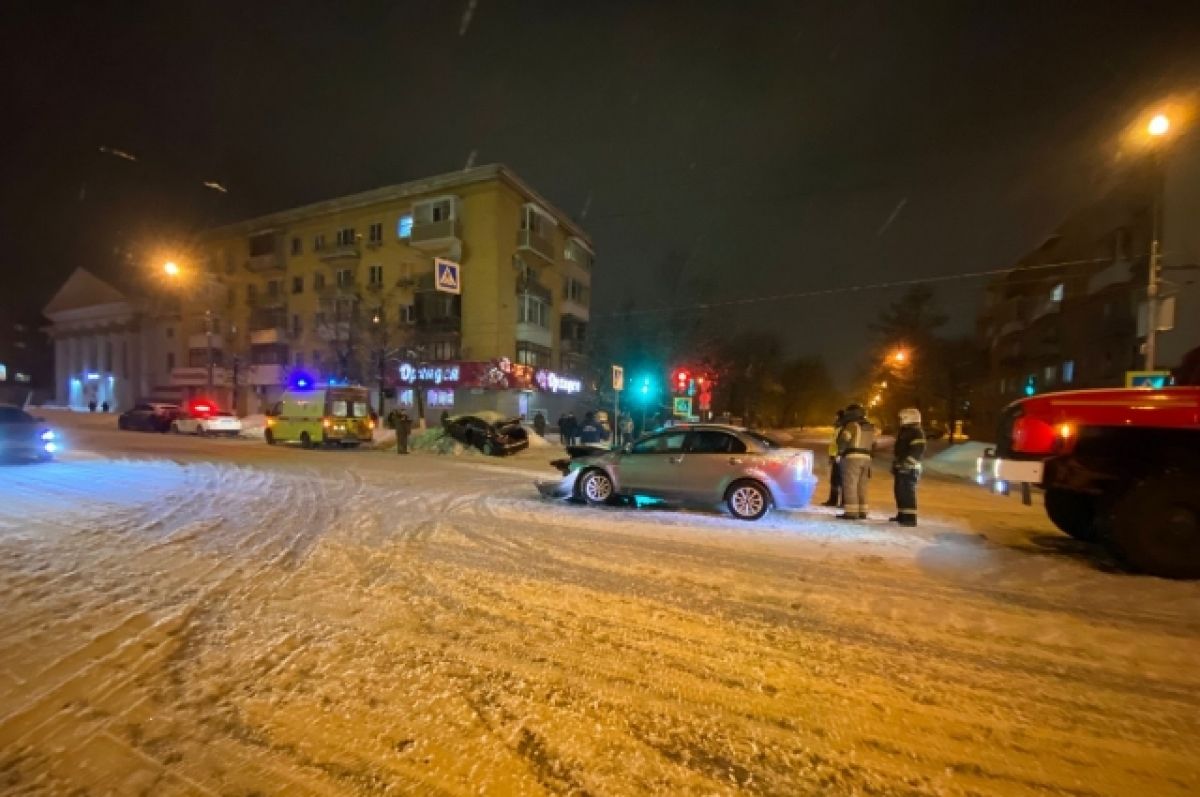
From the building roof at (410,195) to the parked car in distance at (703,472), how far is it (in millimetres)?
30110

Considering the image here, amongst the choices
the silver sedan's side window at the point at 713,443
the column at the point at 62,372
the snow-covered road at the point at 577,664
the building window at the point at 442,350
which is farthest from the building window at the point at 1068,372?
the column at the point at 62,372

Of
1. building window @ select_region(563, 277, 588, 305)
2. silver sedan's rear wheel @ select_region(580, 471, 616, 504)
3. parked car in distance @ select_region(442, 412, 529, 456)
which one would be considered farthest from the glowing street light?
building window @ select_region(563, 277, 588, 305)

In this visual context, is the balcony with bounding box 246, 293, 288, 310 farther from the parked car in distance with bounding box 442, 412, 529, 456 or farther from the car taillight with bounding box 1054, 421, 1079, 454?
the car taillight with bounding box 1054, 421, 1079, 454

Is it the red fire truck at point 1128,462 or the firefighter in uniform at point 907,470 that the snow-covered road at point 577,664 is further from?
the firefighter in uniform at point 907,470

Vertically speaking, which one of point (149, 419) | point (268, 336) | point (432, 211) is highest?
point (432, 211)

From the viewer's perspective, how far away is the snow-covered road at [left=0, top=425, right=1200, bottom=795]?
9.08 ft

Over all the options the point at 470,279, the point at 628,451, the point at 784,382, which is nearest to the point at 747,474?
the point at 628,451

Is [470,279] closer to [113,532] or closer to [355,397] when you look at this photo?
[355,397]

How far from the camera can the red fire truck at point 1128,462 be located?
625 centimetres

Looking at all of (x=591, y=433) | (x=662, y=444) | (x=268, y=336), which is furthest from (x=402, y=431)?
(x=268, y=336)

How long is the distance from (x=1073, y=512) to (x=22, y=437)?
2016 centimetres

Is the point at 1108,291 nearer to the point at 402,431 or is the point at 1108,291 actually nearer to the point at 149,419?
Answer: the point at 402,431

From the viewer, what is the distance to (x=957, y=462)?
71.7 feet

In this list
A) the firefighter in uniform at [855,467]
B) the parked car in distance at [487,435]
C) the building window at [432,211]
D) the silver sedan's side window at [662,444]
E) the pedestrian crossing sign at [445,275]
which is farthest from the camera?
the building window at [432,211]
